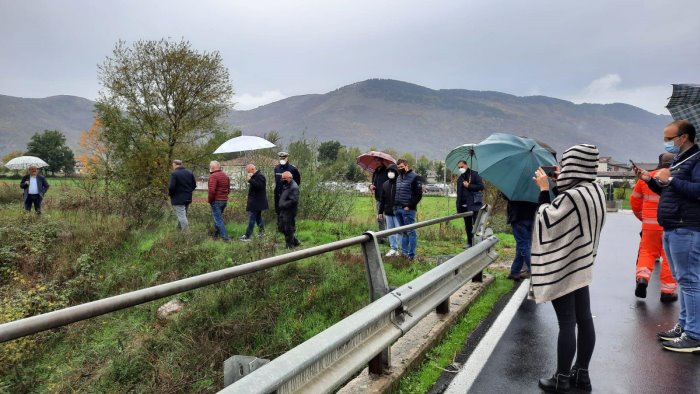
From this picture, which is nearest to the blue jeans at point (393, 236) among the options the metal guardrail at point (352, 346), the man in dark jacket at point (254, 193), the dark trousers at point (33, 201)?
the man in dark jacket at point (254, 193)

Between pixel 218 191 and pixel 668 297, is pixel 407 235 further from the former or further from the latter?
pixel 218 191

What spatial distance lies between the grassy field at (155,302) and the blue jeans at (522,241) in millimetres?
1547

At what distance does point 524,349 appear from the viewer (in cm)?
465

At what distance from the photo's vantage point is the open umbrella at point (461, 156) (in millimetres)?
9321

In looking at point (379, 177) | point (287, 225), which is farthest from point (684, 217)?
point (287, 225)

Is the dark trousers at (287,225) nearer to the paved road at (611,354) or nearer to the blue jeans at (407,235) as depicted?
the blue jeans at (407,235)

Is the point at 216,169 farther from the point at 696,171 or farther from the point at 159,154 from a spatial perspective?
the point at 159,154

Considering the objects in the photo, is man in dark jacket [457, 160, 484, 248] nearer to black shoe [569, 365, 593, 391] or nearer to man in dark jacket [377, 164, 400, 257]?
man in dark jacket [377, 164, 400, 257]

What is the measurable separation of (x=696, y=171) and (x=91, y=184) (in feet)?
55.4

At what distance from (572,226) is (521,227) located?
13.8ft

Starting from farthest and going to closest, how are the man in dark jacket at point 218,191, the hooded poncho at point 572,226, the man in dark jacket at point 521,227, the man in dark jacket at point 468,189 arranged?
the man in dark jacket at point 218,191 → the man in dark jacket at point 468,189 → the man in dark jacket at point 521,227 → the hooded poncho at point 572,226

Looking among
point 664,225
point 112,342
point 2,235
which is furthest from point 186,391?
point 2,235

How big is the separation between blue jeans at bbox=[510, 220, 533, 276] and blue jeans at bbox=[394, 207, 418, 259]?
2077 millimetres

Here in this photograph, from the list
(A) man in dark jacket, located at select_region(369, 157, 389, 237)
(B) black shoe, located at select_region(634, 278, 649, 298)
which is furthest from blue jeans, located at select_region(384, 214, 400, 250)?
(B) black shoe, located at select_region(634, 278, 649, 298)
